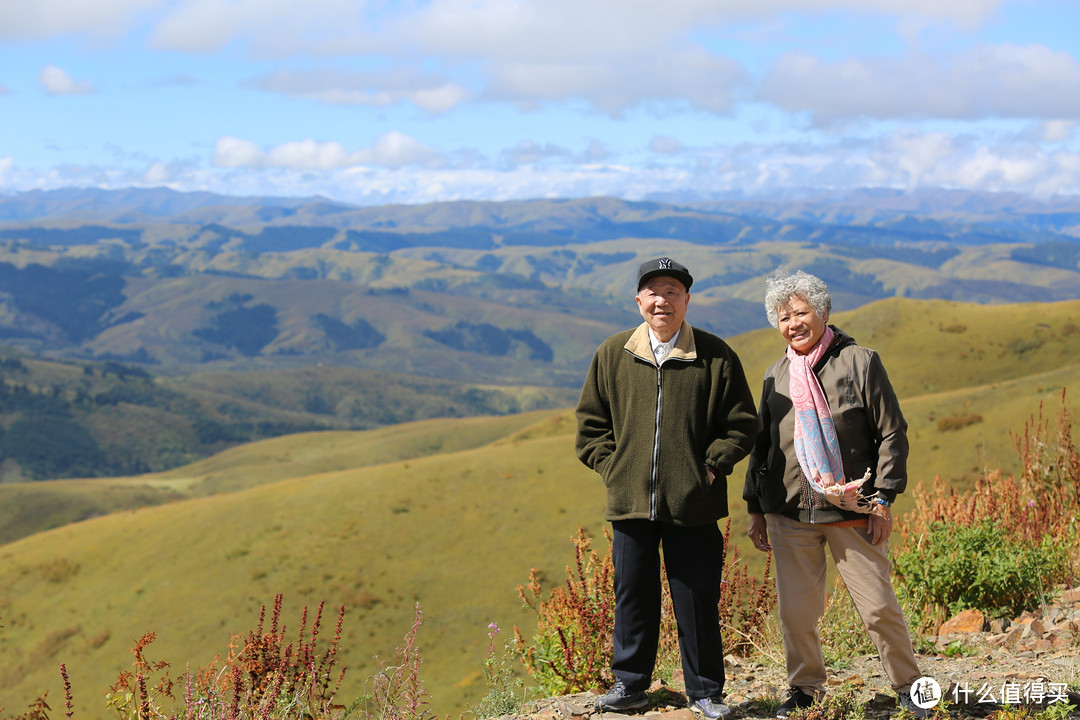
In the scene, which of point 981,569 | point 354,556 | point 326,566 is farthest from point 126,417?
point 981,569

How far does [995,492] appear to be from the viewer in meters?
8.05

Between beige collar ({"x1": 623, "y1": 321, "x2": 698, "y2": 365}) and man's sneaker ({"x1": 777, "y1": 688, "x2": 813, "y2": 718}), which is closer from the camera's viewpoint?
man's sneaker ({"x1": 777, "y1": 688, "x2": 813, "y2": 718})

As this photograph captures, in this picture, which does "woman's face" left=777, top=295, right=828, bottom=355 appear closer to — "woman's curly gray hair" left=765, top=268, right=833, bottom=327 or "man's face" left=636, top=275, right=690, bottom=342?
"woman's curly gray hair" left=765, top=268, right=833, bottom=327

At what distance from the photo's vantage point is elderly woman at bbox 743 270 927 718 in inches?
183

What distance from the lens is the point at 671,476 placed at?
484cm

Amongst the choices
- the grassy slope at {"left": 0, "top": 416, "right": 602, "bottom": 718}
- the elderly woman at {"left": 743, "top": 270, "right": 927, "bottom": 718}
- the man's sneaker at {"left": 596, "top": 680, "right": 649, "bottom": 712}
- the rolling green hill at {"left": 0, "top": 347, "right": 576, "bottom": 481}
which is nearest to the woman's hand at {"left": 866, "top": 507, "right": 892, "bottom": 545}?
the elderly woman at {"left": 743, "top": 270, "right": 927, "bottom": 718}

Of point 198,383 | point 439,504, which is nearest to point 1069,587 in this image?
point 439,504

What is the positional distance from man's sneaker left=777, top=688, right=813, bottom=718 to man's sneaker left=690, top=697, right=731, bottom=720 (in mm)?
300

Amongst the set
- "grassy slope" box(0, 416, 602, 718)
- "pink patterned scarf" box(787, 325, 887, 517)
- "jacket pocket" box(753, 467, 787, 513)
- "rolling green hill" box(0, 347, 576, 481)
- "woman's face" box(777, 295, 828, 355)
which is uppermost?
"woman's face" box(777, 295, 828, 355)

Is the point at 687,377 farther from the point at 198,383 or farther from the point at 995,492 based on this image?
the point at 198,383

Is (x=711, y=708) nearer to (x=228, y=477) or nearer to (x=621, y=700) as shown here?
(x=621, y=700)

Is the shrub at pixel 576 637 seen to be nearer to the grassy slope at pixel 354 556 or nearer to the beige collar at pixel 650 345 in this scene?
the beige collar at pixel 650 345

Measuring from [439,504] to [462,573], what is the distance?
4.70 m

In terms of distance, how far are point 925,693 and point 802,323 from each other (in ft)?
7.00
